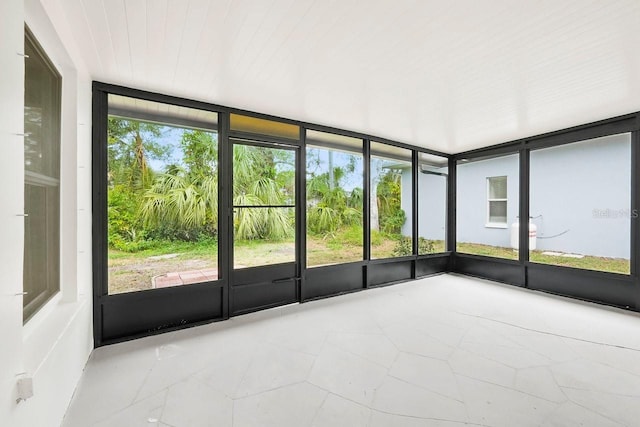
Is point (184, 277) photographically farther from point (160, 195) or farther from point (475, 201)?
point (475, 201)

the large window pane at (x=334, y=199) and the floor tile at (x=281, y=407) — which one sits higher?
the large window pane at (x=334, y=199)

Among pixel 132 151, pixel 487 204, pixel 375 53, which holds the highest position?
pixel 375 53

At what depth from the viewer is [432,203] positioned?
19.4 ft

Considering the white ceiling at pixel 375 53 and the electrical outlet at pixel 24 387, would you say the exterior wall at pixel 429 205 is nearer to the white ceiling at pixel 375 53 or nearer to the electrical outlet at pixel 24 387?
the white ceiling at pixel 375 53

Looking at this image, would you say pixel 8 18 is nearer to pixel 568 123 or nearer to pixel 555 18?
pixel 555 18

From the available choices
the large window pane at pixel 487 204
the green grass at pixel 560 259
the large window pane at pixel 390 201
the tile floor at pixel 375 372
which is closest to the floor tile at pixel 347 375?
the tile floor at pixel 375 372

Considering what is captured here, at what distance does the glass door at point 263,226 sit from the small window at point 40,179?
164cm

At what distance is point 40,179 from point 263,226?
2.22 meters

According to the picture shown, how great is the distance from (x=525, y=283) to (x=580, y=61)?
367cm

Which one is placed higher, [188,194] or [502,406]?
[188,194]

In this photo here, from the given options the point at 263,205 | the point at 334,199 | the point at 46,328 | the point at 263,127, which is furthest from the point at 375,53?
the point at 46,328

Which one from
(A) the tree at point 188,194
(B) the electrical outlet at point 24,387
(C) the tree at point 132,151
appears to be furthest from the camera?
(A) the tree at point 188,194

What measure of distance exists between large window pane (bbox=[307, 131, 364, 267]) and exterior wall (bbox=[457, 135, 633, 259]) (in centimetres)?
295

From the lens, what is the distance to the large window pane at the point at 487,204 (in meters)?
5.61
